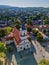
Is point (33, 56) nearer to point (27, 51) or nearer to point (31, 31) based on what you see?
point (27, 51)

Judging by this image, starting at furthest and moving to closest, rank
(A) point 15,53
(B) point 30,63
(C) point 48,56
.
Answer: (A) point 15,53
(C) point 48,56
(B) point 30,63

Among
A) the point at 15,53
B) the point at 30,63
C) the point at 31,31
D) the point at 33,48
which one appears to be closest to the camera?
the point at 30,63

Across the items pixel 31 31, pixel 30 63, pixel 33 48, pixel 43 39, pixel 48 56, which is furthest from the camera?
pixel 31 31

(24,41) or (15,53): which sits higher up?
(24,41)

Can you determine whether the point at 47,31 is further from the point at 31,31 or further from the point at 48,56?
the point at 48,56

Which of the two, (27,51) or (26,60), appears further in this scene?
(27,51)

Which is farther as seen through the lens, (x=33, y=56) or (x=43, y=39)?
(x=43, y=39)

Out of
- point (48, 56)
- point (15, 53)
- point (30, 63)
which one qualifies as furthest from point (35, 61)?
point (15, 53)

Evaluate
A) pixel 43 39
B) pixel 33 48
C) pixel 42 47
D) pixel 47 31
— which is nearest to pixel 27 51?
pixel 33 48

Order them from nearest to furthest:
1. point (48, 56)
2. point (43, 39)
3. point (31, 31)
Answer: point (48, 56) → point (43, 39) → point (31, 31)
